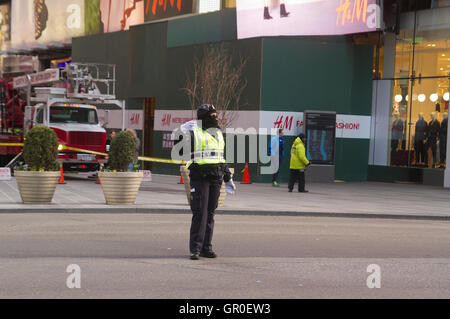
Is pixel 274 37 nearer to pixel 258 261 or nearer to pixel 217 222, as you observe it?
pixel 217 222

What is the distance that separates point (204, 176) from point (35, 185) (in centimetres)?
764

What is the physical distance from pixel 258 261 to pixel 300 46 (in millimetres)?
19405

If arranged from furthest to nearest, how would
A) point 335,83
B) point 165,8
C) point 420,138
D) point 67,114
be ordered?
point 165,8, point 420,138, point 335,83, point 67,114

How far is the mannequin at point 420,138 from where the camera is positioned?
30.1 m

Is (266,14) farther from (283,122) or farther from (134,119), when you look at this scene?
(134,119)

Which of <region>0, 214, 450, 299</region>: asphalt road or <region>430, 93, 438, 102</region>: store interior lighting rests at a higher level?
<region>430, 93, 438, 102</region>: store interior lighting

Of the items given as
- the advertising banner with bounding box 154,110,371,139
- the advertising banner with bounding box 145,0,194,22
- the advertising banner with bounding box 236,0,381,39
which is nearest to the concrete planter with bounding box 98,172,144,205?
the advertising banner with bounding box 154,110,371,139

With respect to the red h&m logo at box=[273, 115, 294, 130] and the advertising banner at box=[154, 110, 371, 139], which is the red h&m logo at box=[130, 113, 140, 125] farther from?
the red h&m logo at box=[273, 115, 294, 130]

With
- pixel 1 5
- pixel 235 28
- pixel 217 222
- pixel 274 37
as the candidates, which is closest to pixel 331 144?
pixel 274 37

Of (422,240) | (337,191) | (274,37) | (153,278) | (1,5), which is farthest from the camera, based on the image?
(1,5)

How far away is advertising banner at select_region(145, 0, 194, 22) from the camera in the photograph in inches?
1393

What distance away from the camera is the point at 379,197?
75.4 ft

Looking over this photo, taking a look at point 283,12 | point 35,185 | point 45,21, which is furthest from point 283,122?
point 45,21

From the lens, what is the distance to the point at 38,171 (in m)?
16.6
